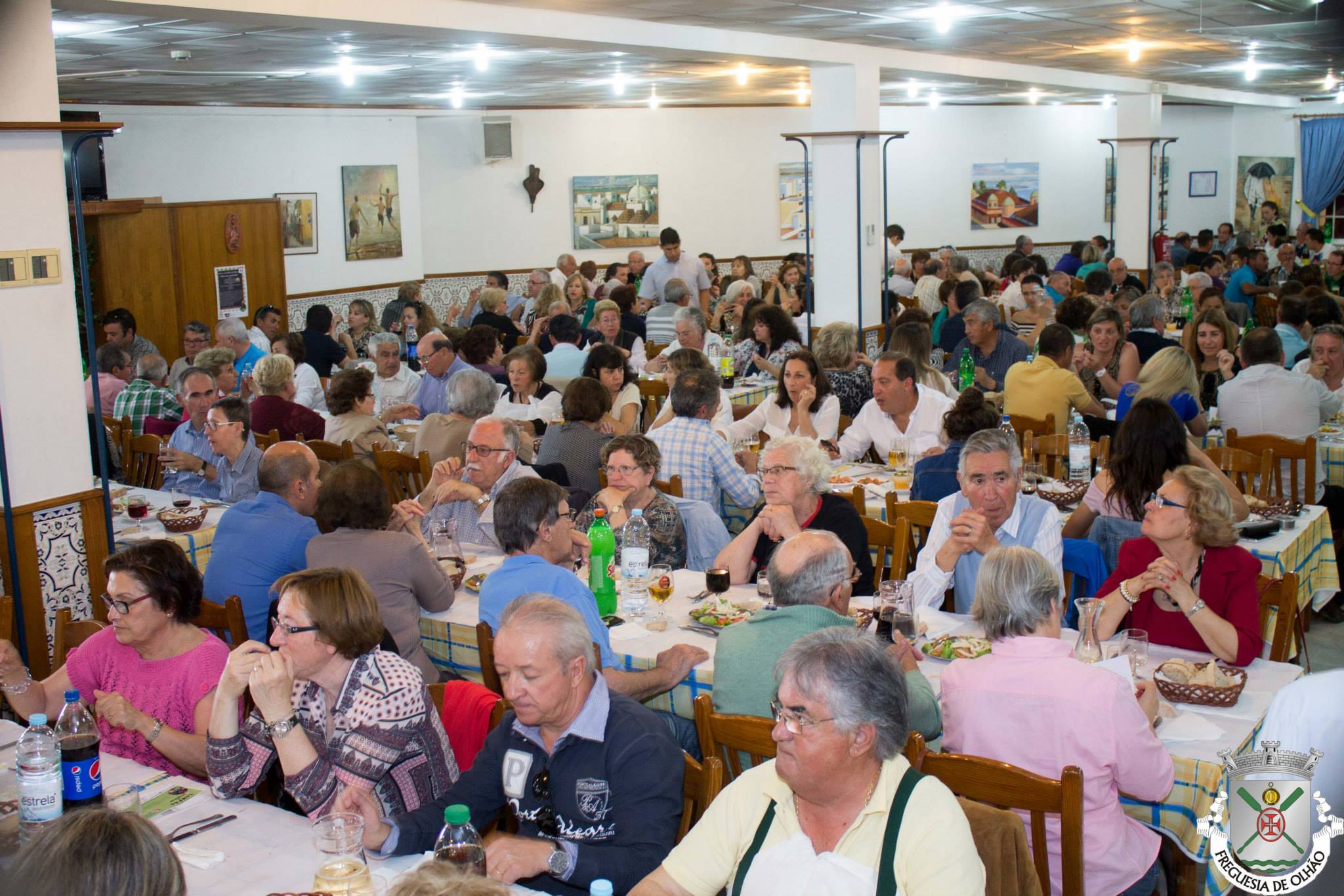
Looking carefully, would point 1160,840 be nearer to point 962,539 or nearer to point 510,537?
point 962,539

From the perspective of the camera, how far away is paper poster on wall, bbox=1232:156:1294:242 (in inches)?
894

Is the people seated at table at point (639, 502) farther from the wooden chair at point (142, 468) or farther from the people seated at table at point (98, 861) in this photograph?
the wooden chair at point (142, 468)

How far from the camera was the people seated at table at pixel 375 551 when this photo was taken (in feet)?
13.5

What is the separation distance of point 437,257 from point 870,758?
47.1 ft

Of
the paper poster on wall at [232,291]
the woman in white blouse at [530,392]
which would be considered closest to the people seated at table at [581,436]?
the woman in white blouse at [530,392]

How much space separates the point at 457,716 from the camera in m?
3.18

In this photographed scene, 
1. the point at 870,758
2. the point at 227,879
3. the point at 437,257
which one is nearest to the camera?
the point at 870,758

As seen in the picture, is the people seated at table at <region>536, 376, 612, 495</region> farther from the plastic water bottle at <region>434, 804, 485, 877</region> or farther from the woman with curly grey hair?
the plastic water bottle at <region>434, 804, 485, 877</region>

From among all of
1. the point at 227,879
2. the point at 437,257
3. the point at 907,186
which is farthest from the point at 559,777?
the point at 907,186

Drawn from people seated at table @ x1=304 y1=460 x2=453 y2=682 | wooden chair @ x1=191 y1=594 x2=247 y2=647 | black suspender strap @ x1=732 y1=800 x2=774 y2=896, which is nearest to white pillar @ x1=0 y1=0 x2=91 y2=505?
wooden chair @ x1=191 y1=594 x2=247 y2=647

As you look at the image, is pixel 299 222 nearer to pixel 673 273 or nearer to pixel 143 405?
pixel 673 273

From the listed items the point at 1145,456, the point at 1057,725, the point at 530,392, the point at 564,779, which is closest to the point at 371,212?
the point at 530,392

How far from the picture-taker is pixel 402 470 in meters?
6.34

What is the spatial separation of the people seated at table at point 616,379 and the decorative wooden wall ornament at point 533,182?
9.48m
